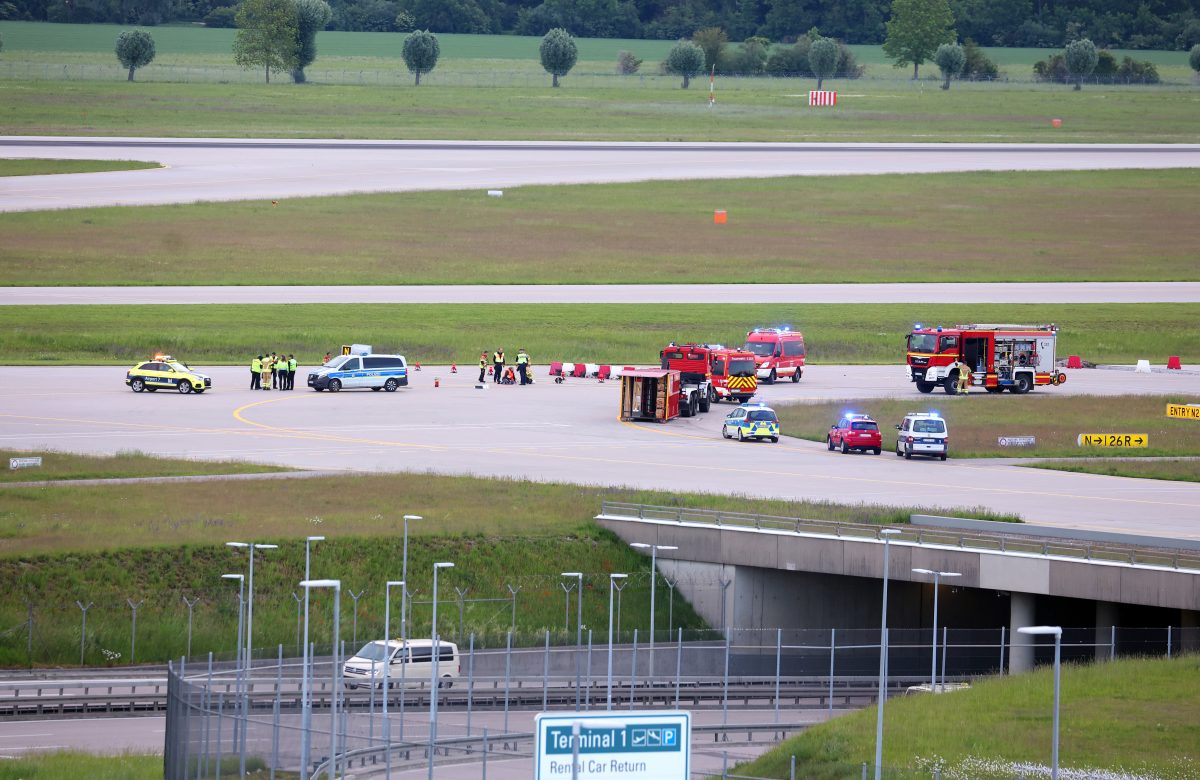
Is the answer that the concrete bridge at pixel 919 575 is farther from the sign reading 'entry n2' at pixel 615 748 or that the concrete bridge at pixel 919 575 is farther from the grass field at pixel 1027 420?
the sign reading 'entry n2' at pixel 615 748

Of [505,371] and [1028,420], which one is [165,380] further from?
[1028,420]

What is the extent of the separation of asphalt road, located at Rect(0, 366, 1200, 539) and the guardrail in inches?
183

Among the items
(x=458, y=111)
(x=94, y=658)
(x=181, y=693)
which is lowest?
(x=94, y=658)

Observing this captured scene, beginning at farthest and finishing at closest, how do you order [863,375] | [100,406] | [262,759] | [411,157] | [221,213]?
1. [411,157]
2. [221,213]
3. [863,375]
4. [100,406]
5. [262,759]

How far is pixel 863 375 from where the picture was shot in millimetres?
93312

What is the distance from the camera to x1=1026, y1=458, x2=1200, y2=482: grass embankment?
64188mm

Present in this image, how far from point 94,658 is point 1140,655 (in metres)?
25.9

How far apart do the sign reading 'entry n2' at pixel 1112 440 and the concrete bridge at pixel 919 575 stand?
18.9 m

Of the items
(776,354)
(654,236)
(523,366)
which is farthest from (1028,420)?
(654,236)

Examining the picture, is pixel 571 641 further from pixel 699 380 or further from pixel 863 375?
pixel 863 375

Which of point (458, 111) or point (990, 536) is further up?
point (458, 111)

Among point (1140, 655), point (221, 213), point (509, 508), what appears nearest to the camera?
point (1140, 655)

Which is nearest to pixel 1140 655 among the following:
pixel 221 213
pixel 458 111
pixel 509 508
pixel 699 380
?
pixel 509 508

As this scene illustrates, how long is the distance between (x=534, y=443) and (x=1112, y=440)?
22.9m
